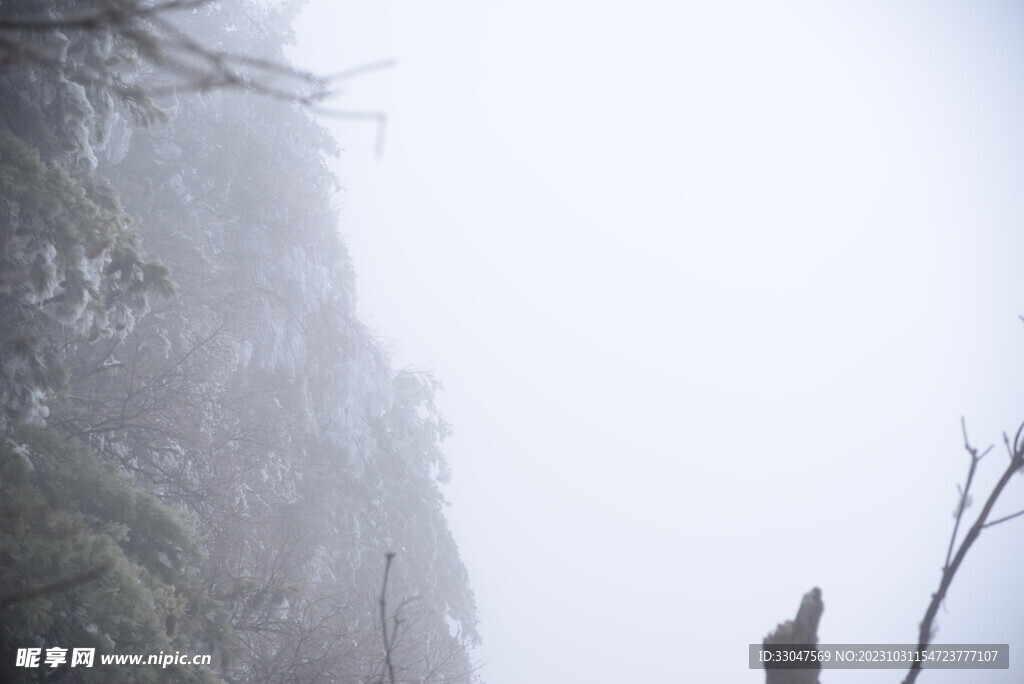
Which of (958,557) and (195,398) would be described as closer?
(958,557)

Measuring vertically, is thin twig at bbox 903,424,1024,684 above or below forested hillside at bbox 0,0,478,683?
below

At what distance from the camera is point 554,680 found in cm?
8781

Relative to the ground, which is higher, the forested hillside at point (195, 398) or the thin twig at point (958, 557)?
the forested hillside at point (195, 398)

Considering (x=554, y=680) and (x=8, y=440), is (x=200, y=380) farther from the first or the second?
(x=554, y=680)

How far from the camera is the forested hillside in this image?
6.12 meters

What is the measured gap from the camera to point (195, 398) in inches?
484

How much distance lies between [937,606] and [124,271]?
9.06 meters

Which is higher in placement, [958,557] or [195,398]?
[195,398]

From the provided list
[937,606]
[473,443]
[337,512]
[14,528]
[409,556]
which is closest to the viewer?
[937,606]

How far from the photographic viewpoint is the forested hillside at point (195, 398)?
612 centimetres

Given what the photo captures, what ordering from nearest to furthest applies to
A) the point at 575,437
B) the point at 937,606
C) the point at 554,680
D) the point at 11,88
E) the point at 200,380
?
1. the point at 937,606
2. the point at 11,88
3. the point at 200,380
4. the point at 554,680
5. the point at 575,437

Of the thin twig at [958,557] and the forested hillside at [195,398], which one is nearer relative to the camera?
the thin twig at [958,557]

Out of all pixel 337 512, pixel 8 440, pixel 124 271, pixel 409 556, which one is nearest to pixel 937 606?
pixel 8 440

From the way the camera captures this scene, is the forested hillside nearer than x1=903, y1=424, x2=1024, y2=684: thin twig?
No
